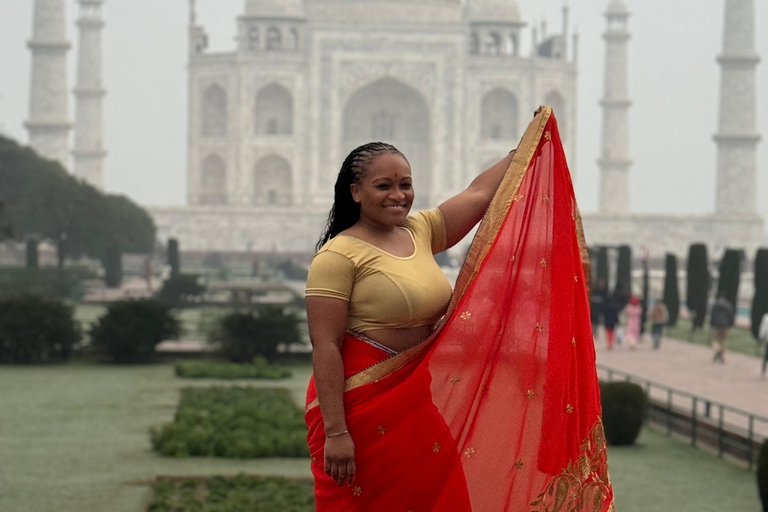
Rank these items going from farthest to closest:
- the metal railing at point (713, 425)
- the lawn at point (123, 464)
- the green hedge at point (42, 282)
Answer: the green hedge at point (42, 282), the metal railing at point (713, 425), the lawn at point (123, 464)

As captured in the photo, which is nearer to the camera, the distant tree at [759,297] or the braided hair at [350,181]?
the braided hair at [350,181]

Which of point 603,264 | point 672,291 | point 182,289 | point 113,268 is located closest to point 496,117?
point 113,268

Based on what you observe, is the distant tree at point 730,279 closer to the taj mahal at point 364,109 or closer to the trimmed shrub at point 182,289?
the trimmed shrub at point 182,289

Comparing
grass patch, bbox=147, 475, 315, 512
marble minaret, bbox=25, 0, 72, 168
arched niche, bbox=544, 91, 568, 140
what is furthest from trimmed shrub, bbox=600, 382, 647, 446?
arched niche, bbox=544, 91, 568, 140

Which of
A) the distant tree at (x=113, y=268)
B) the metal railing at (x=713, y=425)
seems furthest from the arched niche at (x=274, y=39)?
the metal railing at (x=713, y=425)

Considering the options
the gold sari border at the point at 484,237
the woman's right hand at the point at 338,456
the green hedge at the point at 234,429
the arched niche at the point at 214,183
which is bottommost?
the green hedge at the point at 234,429

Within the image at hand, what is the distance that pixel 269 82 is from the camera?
3488cm

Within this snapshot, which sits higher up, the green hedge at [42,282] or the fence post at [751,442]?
the green hedge at [42,282]

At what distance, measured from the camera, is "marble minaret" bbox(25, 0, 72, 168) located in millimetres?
32375

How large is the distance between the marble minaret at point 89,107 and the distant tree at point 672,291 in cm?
2157

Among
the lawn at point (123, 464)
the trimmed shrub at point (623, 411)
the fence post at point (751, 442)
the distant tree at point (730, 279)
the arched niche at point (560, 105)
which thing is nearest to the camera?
the lawn at point (123, 464)

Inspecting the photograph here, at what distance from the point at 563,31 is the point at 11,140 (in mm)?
18888

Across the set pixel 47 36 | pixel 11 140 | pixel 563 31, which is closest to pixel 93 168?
pixel 47 36

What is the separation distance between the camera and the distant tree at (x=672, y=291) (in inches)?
588
